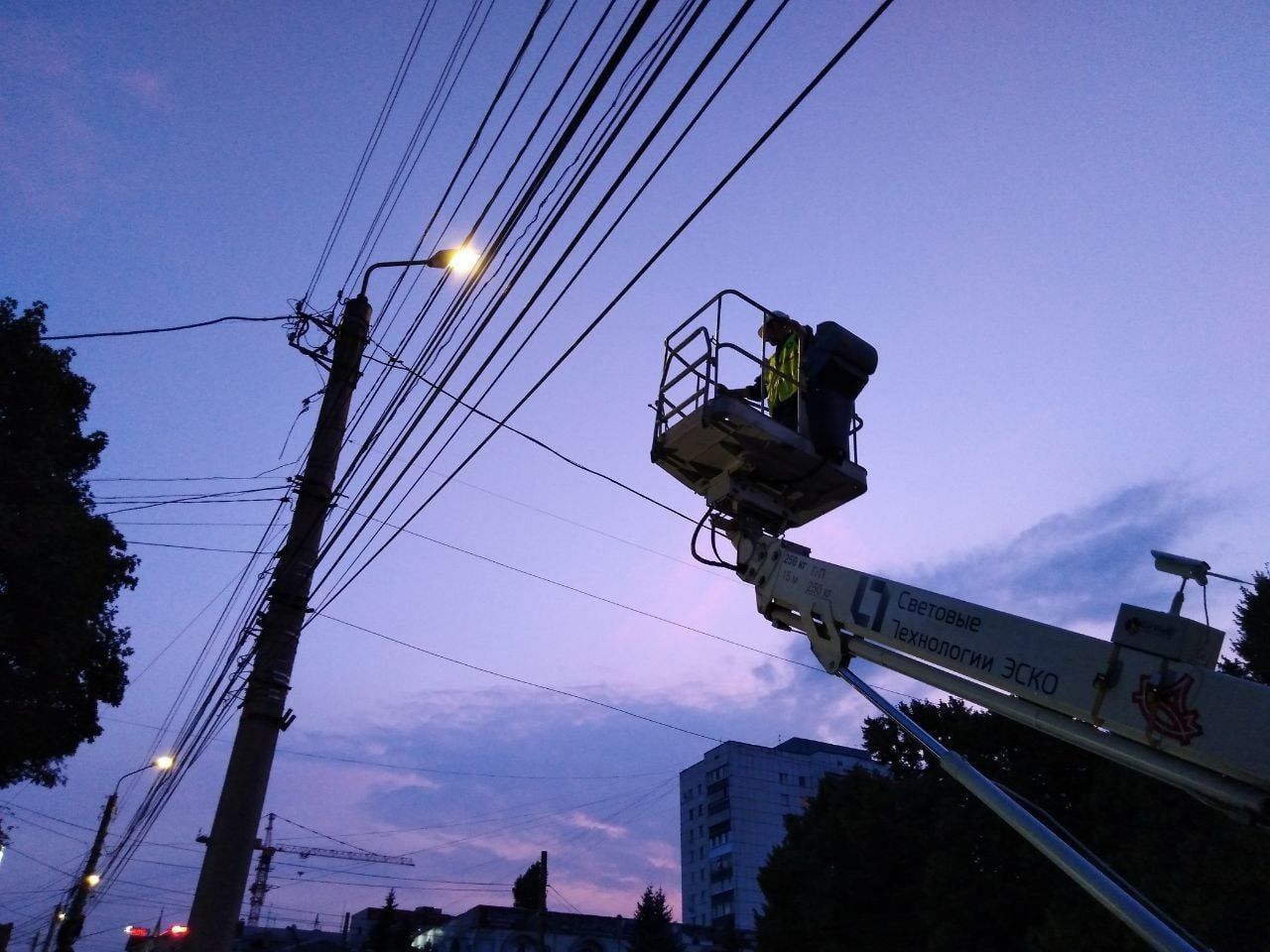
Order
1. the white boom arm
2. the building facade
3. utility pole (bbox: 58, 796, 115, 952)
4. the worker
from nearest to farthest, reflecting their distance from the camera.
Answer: the white boom arm, the worker, utility pole (bbox: 58, 796, 115, 952), the building facade

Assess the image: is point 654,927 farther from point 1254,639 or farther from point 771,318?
point 771,318

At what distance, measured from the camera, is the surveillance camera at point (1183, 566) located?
4.80 meters

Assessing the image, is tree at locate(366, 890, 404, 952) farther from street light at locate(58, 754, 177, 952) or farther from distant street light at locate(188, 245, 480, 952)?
distant street light at locate(188, 245, 480, 952)

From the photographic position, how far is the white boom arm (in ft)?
14.0

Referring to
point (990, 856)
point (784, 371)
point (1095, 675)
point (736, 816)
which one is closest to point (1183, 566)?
point (1095, 675)

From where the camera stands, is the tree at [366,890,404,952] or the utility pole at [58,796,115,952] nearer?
the utility pole at [58,796,115,952]

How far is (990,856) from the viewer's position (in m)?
25.3

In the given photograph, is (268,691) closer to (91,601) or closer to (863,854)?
(91,601)

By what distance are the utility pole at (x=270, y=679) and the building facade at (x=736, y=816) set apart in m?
88.5

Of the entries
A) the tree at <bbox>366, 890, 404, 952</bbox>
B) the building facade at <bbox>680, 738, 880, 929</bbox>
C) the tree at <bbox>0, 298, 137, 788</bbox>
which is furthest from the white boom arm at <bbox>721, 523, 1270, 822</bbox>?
the building facade at <bbox>680, 738, 880, 929</bbox>

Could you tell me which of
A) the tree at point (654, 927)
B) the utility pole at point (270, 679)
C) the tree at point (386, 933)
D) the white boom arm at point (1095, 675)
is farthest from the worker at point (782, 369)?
the tree at point (386, 933)

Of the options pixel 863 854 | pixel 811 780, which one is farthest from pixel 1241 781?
pixel 811 780

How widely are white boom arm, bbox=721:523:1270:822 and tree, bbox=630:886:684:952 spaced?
49646 millimetres

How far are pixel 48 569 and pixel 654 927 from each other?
142 feet
